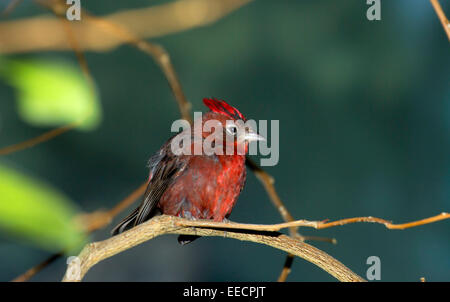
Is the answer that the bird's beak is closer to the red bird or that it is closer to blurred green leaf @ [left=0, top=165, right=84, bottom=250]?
the red bird

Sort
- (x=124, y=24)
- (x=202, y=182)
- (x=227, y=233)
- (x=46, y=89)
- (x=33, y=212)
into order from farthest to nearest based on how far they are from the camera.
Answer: (x=202, y=182) < (x=227, y=233) < (x=124, y=24) < (x=46, y=89) < (x=33, y=212)

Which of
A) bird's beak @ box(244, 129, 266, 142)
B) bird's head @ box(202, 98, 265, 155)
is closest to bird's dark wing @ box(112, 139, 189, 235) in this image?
bird's head @ box(202, 98, 265, 155)

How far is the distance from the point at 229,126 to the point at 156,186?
44 centimetres

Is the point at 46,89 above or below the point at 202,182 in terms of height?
below

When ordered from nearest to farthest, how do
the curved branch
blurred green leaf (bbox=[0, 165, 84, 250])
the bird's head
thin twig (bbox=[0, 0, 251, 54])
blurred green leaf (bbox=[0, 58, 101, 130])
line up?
1. blurred green leaf (bbox=[0, 165, 84, 250])
2. blurred green leaf (bbox=[0, 58, 101, 130])
3. thin twig (bbox=[0, 0, 251, 54])
4. the curved branch
5. the bird's head

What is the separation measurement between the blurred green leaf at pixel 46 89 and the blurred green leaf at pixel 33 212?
0.18 meters

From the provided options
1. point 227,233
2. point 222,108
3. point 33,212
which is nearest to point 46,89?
point 33,212

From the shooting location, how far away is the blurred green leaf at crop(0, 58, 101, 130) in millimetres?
640

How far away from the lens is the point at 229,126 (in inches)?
85.8

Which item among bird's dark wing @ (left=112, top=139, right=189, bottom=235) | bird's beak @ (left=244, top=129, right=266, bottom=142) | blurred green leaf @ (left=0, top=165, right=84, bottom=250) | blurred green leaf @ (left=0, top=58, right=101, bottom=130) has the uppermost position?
bird's beak @ (left=244, top=129, right=266, bottom=142)

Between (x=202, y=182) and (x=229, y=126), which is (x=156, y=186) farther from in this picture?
(x=229, y=126)

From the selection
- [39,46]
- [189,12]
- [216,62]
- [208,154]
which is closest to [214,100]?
[208,154]

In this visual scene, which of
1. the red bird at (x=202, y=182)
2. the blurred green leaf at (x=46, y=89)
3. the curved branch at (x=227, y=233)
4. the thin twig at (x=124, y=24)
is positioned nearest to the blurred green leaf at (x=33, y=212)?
the blurred green leaf at (x=46, y=89)

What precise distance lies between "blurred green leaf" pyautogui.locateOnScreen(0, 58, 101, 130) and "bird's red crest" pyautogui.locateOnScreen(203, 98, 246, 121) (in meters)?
1.45
